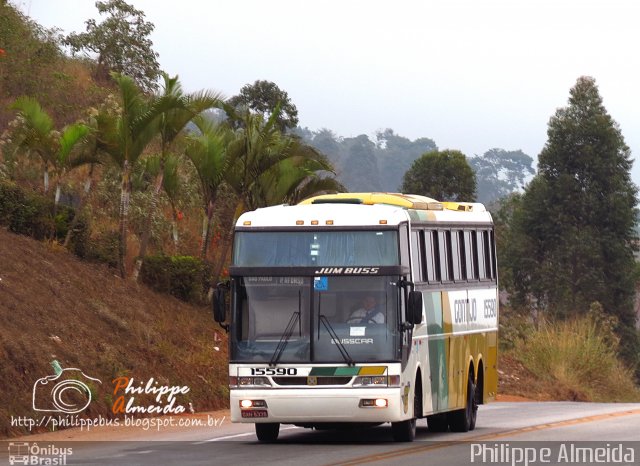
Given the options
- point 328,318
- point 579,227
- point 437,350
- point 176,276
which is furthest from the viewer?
point 579,227

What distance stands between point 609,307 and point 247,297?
151 feet

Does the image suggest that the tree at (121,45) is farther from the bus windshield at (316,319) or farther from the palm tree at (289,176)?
the bus windshield at (316,319)

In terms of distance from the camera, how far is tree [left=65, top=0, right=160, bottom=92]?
51.6m

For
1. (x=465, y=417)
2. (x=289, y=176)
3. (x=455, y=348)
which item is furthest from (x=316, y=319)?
(x=289, y=176)

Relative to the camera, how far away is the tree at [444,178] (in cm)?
5688

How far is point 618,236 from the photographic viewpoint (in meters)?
64.1

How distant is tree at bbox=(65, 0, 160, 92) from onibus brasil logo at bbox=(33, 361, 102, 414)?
28615mm

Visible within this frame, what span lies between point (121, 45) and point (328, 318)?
3616 cm

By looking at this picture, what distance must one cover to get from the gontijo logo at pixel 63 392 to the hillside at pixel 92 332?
137mm

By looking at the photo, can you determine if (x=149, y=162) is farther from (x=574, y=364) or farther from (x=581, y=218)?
(x=581, y=218)

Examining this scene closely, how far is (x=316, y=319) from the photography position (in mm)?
18250

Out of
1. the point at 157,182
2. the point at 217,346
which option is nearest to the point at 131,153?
the point at 157,182

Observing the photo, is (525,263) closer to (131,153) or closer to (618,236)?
(618,236)

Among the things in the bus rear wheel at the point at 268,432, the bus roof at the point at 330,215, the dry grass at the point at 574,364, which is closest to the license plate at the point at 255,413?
the bus rear wheel at the point at 268,432
